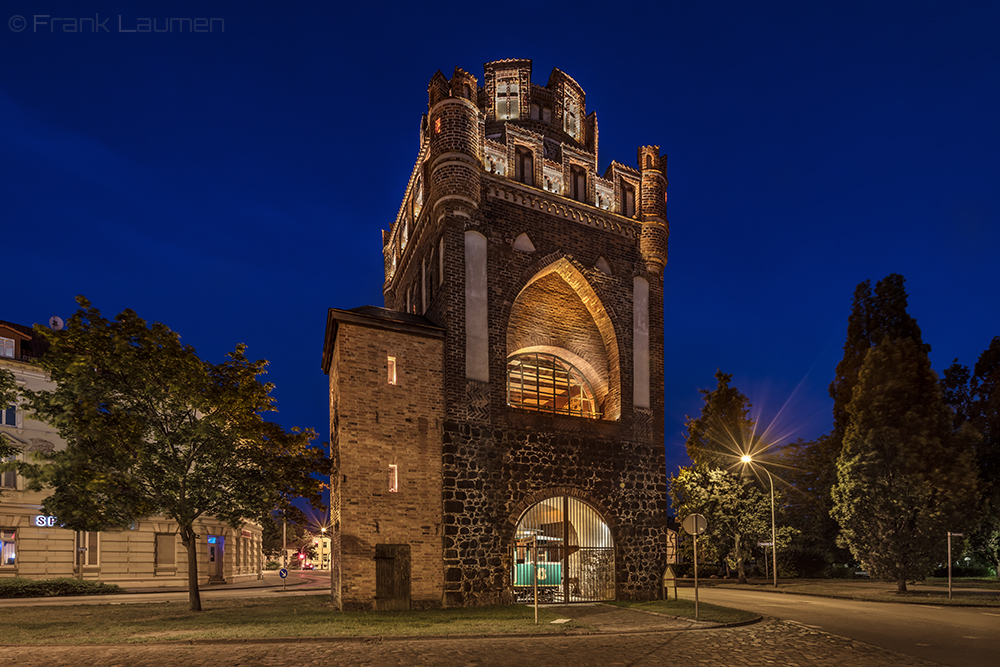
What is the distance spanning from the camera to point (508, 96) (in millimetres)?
28109

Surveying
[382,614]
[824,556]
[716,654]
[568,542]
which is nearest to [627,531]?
[568,542]

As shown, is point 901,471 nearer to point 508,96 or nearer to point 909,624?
point 909,624

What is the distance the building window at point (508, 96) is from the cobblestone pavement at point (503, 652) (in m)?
20.9

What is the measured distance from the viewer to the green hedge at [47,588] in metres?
30.1

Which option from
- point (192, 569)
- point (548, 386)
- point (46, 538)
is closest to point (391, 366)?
point (548, 386)

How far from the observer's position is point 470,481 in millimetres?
21469

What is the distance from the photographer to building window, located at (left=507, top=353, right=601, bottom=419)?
25.1 meters

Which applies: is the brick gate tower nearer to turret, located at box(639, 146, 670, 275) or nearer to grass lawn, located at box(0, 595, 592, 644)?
turret, located at box(639, 146, 670, 275)

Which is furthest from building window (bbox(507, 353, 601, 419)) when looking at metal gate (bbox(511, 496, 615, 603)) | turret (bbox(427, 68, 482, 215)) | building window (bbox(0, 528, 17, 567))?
building window (bbox(0, 528, 17, 567))

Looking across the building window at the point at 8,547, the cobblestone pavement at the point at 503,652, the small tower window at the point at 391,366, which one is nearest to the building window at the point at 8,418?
the building window at the point at 8,547

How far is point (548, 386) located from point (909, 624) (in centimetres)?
1348

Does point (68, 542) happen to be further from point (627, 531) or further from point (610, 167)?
point (610, 167)

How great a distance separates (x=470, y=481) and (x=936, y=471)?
66.1 ft

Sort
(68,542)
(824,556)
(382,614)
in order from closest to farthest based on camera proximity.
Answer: (382,614) < (68,542) < (824,556)
